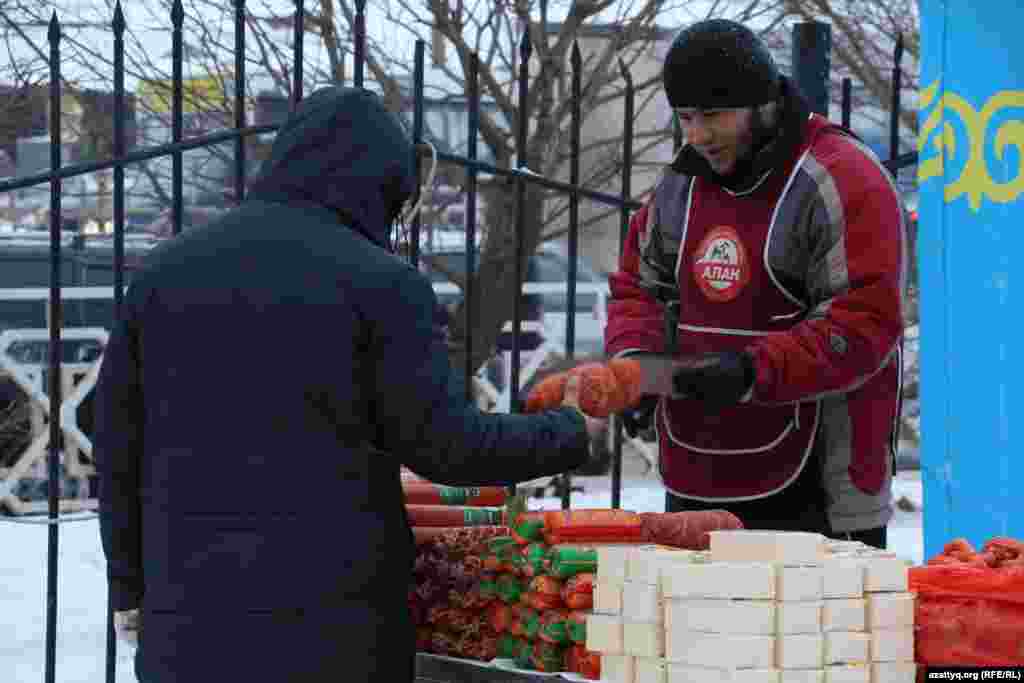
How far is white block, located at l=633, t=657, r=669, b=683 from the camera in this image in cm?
311

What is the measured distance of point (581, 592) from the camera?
338 cm

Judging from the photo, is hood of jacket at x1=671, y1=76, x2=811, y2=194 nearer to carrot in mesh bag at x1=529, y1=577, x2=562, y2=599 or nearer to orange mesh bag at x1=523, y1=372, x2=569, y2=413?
orange mesh bag at x1=523, y1=372, x2=569, y2=413

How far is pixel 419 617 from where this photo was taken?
3699 mm

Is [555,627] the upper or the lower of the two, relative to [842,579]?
lower

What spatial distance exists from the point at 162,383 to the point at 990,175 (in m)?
1.89

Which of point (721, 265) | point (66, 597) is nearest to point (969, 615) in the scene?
point (721, 265)

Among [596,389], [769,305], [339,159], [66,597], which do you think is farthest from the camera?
[66,597]

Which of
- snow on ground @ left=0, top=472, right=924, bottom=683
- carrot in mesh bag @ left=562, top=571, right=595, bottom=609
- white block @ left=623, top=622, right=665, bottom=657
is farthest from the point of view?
snow on ground @ left=0, top=472, right=924, bottom=683

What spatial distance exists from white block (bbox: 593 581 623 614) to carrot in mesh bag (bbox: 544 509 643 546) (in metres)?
0.26

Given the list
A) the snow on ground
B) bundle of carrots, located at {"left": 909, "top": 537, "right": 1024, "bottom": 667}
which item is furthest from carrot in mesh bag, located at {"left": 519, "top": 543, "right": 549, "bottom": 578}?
the snow on ground

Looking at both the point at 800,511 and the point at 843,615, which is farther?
the point at 800,511

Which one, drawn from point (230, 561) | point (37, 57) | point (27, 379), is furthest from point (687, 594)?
point (27, 379)

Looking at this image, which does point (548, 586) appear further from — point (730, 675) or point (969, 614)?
point (969, 614)

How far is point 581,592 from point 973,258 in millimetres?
1303
